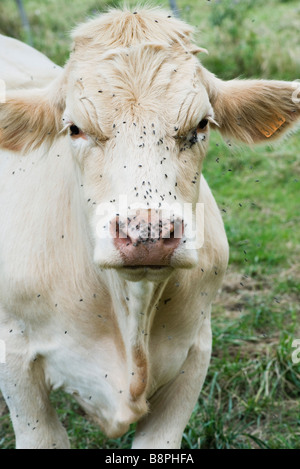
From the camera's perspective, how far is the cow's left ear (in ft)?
11.2

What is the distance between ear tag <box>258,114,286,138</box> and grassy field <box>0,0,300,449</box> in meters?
0.14

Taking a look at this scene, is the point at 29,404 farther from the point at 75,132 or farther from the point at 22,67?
the point at 22,67

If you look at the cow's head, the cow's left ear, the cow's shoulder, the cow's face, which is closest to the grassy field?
the cow's left ear

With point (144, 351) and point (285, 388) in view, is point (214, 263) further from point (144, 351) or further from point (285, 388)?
point (285, 388)

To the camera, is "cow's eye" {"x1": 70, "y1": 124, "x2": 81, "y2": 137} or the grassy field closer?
"cow's eye" {"x1": 70, "y1": 124, "x2": 81, "y2": 137}

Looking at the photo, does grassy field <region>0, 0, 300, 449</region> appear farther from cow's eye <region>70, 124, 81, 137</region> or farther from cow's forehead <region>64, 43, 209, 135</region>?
cow's eye <region>70, 124, 81, 137</region>

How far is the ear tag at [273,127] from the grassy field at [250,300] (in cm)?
14

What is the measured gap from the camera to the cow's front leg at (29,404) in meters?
3.58

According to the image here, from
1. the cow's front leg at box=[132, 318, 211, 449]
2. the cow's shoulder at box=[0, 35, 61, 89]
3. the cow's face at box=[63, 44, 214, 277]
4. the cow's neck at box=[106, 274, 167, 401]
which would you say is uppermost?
the cow's shoulder at box=[0, 35, 61, 89]

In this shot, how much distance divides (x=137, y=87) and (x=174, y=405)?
1686 millimetres

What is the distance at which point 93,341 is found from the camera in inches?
137

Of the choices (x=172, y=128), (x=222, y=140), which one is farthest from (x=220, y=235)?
(x=172, y=128)

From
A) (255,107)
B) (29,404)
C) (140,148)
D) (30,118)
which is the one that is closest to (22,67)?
(30,118)

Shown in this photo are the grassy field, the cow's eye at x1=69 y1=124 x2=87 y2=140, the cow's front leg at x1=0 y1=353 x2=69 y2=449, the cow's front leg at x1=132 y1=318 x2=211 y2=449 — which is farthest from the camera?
the grassy field
